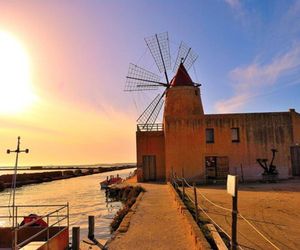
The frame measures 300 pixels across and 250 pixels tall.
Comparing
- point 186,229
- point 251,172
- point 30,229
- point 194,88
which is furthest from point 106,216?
point 194,88

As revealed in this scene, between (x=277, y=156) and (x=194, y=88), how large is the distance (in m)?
9.66

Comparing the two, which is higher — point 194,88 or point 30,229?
point 194,88

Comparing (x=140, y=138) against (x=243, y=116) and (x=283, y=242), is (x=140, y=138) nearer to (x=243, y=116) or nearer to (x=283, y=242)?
(x=243, y=116)

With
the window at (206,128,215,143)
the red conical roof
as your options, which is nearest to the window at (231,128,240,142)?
the window at (206,128,215,143)

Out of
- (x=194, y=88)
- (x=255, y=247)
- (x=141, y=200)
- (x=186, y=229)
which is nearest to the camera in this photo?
(x=255, y=247)

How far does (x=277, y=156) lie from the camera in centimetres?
2606

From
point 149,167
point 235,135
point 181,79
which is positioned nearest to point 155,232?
point 235,135

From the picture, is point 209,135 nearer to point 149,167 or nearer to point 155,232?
point 149,167

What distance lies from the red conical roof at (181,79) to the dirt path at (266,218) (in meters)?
16.3

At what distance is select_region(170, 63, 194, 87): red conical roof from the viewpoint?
31.8m

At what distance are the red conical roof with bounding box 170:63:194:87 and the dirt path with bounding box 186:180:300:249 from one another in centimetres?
1631

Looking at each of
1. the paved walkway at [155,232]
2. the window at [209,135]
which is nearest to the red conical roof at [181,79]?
the window at [209,135]

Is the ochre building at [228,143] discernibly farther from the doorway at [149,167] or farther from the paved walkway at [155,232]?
the paved walkway at [155,232]

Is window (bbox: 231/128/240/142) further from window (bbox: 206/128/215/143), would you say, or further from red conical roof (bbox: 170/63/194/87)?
red conical roof (bbox: 170/63/194/87)
